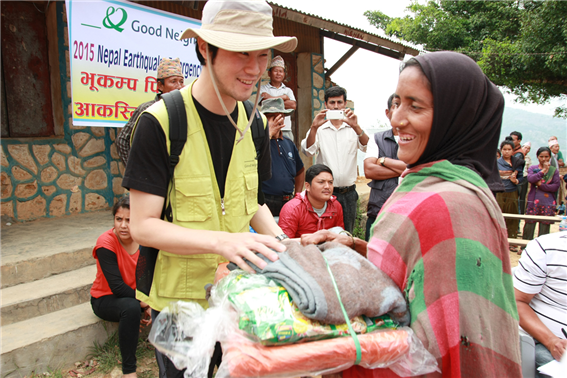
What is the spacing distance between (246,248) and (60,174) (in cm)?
462

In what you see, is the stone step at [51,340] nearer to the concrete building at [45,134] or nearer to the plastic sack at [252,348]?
the concrete building at [45,134]

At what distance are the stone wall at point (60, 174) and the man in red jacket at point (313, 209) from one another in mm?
2855

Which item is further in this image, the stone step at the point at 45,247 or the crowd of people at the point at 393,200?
the stone step at the point at 45,247

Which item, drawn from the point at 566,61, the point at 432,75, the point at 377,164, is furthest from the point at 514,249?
the point at 566,61

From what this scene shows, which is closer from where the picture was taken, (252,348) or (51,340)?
(252,348)

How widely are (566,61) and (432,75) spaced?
1550 cm

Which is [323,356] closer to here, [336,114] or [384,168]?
[384,168]

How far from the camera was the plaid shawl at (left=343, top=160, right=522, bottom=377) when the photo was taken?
43.2 inches

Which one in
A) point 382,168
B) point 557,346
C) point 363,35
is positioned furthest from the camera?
point 363,35

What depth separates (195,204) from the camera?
5.06ft

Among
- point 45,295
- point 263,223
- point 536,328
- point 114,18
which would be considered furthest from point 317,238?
point 114,18

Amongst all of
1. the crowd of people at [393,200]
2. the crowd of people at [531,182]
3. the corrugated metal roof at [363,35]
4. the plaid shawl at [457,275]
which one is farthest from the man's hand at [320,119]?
the crowd of people at [531,182]

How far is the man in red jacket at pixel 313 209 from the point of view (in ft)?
13.1

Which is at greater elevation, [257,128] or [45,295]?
[257,128]
